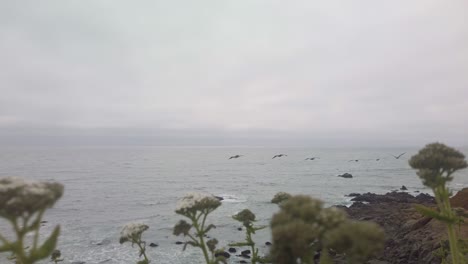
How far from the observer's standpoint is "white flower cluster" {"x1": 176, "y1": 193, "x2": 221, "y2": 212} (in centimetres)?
738

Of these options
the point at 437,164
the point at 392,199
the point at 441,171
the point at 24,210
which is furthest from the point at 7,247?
the point at 392,199

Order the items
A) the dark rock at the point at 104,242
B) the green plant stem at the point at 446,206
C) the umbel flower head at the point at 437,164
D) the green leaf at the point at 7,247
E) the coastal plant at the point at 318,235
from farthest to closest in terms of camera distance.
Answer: the dark rock at the point at 104,242
the umbel flower head at the point at 437,164
the green plant stem at the point at 446,206
the green leaf at the point at 7,247
the coastal plant at the point at 318,235

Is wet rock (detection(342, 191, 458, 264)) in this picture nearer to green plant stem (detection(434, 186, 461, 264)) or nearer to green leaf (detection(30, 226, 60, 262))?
green plant stem (detection(434, 186, 461, 264))

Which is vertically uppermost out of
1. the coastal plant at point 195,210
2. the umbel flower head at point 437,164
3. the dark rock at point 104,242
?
the umbel flower head at point 437,164

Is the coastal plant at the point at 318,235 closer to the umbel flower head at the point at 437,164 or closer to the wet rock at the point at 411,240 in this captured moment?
the umbel flower head at the point at 437,164

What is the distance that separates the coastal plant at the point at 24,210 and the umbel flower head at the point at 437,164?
22.3ft

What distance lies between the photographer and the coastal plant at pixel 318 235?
4012 mm

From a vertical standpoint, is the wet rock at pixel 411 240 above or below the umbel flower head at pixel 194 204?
below

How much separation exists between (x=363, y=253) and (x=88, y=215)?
58.2 m

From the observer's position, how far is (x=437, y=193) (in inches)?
254

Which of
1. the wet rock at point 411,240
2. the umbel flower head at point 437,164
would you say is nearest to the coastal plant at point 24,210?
the umbel flower head at point 437,164

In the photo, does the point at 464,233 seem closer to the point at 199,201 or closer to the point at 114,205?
the point at 199,201

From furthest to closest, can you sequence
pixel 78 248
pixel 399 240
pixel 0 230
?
pixel 0 230, pixel 78 248, pixel 399 240

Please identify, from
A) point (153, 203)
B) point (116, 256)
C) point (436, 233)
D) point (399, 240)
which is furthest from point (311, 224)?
point (153, 203)
